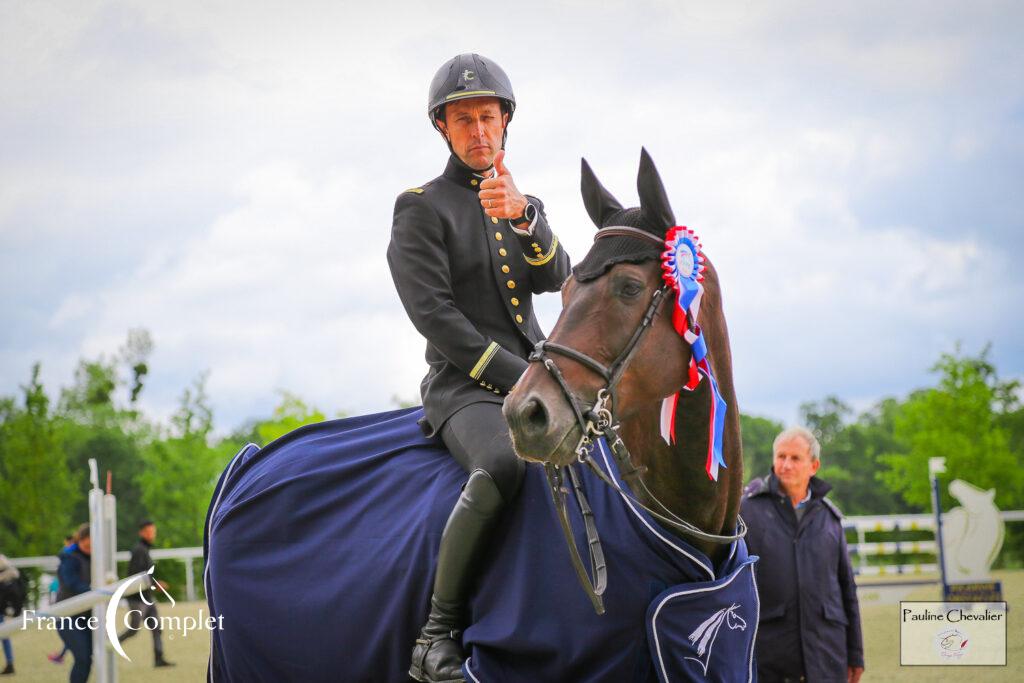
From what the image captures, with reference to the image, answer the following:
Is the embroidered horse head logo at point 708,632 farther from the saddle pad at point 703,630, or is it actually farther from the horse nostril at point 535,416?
the horse nostril at point 535,416

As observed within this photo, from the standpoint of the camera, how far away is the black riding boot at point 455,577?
3918mm

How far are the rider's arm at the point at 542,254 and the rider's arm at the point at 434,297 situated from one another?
38cm

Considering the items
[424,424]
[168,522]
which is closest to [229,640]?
[424,424]

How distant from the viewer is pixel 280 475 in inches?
194

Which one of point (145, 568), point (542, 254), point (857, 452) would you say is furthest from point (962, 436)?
point (542, 254)

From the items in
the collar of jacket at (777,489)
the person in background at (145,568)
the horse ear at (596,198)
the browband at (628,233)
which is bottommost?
the person in background at (145,568)

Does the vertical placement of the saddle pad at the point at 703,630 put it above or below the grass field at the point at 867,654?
above

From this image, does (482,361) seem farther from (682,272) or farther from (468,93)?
(468,93)

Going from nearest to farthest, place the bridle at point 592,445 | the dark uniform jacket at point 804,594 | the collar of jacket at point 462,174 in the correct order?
the bridle at point 592,445 → the collar of jacket at point 462,174 → the dark uniform jacket at point 804,594

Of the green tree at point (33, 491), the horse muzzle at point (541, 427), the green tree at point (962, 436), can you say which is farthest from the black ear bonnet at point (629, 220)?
the green tree at point (33, 491)

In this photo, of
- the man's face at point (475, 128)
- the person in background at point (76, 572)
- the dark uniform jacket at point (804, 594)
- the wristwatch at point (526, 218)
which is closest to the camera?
the wristwatch at point (526, 218)

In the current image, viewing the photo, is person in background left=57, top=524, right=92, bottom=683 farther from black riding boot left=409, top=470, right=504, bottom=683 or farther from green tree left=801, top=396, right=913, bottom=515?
green tree left=801, top=396, right=913, bottom=515

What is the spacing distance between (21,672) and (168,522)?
66.8 feet

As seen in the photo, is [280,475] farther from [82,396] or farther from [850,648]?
[82,396]
